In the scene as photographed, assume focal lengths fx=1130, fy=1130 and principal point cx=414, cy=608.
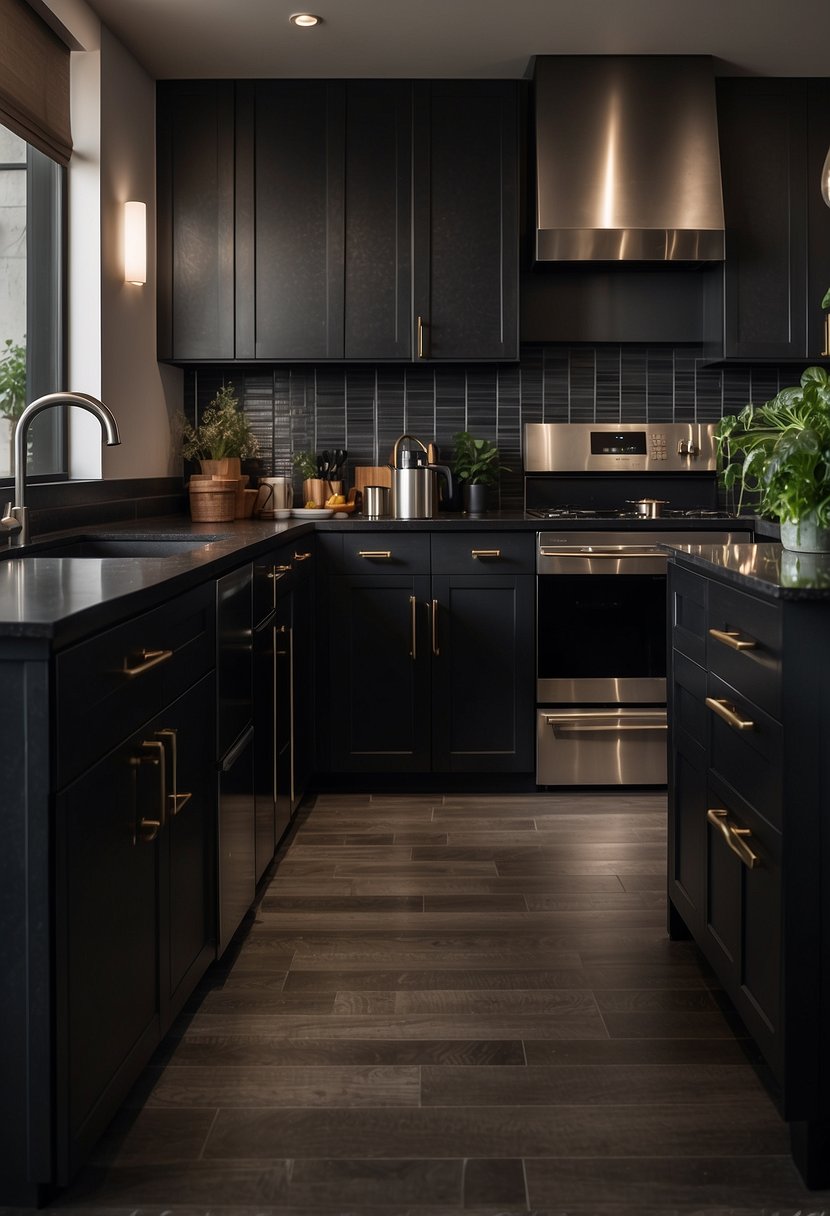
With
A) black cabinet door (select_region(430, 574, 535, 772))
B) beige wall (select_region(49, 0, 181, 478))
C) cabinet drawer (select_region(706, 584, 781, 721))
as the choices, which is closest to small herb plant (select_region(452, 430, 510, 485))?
black cabinet door (select_region(430, 574, 535, 772))

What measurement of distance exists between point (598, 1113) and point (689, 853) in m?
0.67

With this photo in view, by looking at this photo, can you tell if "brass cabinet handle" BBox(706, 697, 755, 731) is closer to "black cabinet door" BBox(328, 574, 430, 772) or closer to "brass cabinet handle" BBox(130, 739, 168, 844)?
"brass cabinet handle" BBox(130, 739, 168, 844)

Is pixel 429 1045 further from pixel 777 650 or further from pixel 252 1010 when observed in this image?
→ pixel 777 650

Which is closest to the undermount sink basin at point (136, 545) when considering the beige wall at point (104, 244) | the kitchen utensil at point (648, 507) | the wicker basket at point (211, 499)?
the beige wall at point (104, 244)

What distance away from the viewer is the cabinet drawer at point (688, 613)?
2211 mm

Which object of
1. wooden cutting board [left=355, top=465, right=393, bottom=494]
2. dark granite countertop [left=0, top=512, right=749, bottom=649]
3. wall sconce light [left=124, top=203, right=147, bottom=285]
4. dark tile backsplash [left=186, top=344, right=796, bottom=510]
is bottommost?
dark granite countertop [left=0, top=512, right=749, bottom=649]

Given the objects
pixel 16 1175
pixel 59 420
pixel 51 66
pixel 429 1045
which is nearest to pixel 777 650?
pixel 429 1045

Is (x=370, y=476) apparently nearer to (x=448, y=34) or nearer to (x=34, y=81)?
(x=448, y=34)

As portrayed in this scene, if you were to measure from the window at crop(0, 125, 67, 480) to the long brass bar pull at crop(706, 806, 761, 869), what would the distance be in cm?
193

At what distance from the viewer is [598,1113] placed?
1808 mm

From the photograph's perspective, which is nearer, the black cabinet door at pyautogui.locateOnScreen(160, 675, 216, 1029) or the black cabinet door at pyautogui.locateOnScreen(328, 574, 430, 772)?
the black cabinet door at pyautogui.locateOnScreen(160, 675, 216, 1029)

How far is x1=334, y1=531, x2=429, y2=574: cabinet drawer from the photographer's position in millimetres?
3771

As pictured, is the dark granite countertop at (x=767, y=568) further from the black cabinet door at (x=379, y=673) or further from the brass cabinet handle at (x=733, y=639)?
the black cabinet door at (x=379, y=673)

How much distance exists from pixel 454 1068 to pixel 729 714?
2.54 ft
